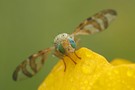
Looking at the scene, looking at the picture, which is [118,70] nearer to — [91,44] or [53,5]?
[91,44]

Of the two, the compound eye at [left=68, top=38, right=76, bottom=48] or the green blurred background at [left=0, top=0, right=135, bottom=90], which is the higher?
the compound eye at [left=68, top=38, right=76, bottom=48]

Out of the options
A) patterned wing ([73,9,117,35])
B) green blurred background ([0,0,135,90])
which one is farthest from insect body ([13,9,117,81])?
green blurred background ([0,0,135,90])

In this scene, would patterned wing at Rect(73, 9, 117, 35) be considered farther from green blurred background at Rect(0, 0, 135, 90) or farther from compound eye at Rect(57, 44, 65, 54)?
green blurred background at Rect(0, 0, 135, 90)

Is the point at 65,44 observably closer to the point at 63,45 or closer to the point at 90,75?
the point at 63,45

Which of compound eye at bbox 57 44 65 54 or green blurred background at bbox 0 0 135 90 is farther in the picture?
green blurred background at bbox 0 0 135 90

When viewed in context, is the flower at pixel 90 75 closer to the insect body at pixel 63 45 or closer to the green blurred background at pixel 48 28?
the insect body at pixel 63 45

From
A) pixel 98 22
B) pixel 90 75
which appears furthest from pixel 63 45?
pixel 90 75
